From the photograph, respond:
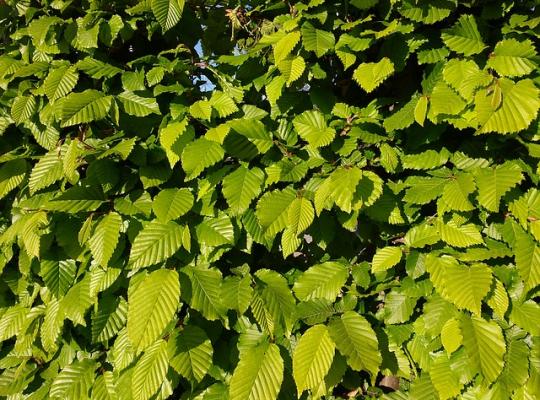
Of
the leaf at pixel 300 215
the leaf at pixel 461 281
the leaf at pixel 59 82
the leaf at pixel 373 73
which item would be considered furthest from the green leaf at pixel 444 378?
the leaf at pixel 59 82

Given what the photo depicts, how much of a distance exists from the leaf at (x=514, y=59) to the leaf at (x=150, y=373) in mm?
1676

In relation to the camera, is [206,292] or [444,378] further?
[206,292]

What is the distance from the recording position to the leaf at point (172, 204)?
1773 millimetres

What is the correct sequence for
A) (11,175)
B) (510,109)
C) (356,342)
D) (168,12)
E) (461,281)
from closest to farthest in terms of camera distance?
(510,109) < (461,281) < (356,342) < (168,12) < (11,175)

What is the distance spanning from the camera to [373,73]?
1.70 metres

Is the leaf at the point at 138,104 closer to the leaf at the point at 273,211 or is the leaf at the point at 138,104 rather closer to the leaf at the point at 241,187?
the leaf at the point at 241,187

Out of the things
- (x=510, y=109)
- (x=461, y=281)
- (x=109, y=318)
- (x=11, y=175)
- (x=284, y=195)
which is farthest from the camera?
(x=11, y=175)

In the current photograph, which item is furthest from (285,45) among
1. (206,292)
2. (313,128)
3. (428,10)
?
(206,292)

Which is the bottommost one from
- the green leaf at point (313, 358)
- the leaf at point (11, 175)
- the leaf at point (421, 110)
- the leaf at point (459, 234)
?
the green leaf at point (313, 358)

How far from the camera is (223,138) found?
5.55 ft

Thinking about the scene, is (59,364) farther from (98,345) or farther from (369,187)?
(369,187)

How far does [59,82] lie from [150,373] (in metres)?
1.31

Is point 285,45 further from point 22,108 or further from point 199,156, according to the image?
point 22,108

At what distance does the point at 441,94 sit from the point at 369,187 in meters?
0.43
